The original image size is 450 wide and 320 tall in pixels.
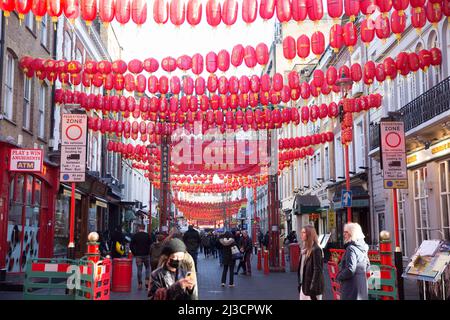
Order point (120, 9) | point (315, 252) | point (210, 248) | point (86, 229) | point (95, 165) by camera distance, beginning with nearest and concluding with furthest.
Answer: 1. point (315, 252)
2. point (120, 9)
3. point (86, 229)
4. point (95, 165)
5. point (210, 248)

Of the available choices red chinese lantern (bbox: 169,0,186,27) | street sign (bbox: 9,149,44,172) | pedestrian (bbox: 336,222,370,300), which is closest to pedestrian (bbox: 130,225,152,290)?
street sign (bbox: 9,149,44,172)

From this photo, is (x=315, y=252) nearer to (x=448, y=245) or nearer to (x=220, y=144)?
(x=448, y=245)

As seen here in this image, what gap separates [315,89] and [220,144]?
1279 cm

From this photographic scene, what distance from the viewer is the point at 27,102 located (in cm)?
1917

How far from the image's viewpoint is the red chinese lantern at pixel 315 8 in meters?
11.0

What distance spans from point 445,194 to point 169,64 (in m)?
10.1

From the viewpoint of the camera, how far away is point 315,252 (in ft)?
28.0

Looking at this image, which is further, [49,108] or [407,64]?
[49,108]

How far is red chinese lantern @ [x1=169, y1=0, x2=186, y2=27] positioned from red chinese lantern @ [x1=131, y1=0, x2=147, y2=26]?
1.78 feet

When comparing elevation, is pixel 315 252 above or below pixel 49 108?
below

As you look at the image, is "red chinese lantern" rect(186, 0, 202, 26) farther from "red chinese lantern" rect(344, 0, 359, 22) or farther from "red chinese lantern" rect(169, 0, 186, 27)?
"red chinese lantern" rect(344, 0, 359, 22)

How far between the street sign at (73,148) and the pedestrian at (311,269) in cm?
568

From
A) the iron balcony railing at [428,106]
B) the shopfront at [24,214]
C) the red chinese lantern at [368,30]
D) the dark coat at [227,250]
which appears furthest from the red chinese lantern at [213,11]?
the shopfront at [24,214]

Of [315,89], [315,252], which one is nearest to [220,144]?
[315,89]
